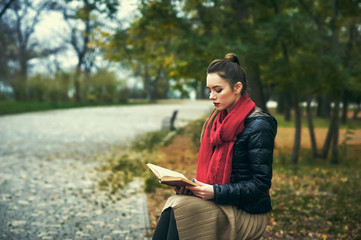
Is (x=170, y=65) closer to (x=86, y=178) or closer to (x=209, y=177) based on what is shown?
(x=86, y=178)

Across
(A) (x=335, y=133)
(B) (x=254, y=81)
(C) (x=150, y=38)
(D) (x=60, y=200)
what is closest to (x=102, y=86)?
(C) (x=150, y=38)

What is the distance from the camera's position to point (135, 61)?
11188 mm

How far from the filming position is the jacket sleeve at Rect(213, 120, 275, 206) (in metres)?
2.26

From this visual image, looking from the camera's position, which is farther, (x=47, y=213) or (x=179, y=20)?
(x=179, y=20)

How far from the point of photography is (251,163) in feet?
7.52

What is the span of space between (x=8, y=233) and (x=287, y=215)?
11.9 ft

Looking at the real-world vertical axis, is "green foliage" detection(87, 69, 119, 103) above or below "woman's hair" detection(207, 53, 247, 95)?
above

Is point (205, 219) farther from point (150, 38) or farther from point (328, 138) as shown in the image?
point (328, 138)

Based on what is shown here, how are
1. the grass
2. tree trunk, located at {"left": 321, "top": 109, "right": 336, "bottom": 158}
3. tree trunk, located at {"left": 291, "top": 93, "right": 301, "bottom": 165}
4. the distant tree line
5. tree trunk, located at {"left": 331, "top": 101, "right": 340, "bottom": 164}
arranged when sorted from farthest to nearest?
tree trunk, located at {"left": 321, "top": 109, "right": 336, "bottom": 158}, tree trunk, located at {"left": 331, "top": 101, "right": 340, "bottom": 164}, tree trunk, located at {"left": 291, "top": 93, "right": 301, "bottom": 165}, the distant tree line, the grass

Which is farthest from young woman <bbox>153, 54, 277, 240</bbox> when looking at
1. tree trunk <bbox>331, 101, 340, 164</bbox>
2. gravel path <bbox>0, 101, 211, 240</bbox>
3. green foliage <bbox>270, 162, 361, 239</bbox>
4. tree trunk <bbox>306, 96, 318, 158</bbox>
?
tree trunk <bbox>306, 96, 318, 158</bbox>

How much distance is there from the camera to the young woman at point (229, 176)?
7.45ft

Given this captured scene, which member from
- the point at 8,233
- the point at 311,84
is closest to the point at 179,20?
the point at 311,84

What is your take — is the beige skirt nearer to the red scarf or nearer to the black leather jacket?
the black leather jacket

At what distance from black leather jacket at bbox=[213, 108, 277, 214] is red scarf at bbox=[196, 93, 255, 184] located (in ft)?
0.15
